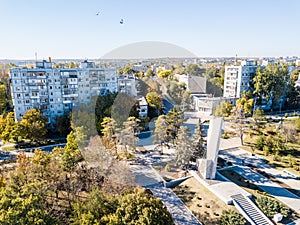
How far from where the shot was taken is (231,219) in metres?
7.43

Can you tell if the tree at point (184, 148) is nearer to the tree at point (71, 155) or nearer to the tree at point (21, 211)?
the tree at point (71, 155)

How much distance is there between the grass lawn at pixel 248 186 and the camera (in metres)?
7.77

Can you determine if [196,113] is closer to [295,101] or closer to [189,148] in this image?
[189,148]

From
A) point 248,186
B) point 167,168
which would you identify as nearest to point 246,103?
point 248,186

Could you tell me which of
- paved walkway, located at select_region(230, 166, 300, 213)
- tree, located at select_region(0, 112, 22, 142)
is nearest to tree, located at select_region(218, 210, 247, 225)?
paved walkway, located at select_region(230, 166, 300, 213)

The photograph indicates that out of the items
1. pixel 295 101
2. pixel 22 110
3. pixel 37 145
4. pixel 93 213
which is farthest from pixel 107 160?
pixel 295 101

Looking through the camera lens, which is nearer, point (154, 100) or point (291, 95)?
point (154, 100)

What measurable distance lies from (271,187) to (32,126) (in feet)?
43.7

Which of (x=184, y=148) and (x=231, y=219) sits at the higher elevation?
(x=184, y=148)

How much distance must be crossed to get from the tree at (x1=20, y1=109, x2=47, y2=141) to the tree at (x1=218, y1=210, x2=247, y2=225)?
11540 millimetres

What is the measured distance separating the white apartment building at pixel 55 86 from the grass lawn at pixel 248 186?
1107 centimetres

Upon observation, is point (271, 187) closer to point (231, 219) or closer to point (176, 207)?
point (231, 219)

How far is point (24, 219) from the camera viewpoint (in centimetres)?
564

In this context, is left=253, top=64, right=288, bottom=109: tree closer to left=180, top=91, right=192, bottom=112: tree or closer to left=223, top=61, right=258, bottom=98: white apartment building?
left=223, top=61, right=258, bottom=98: white apartment building
